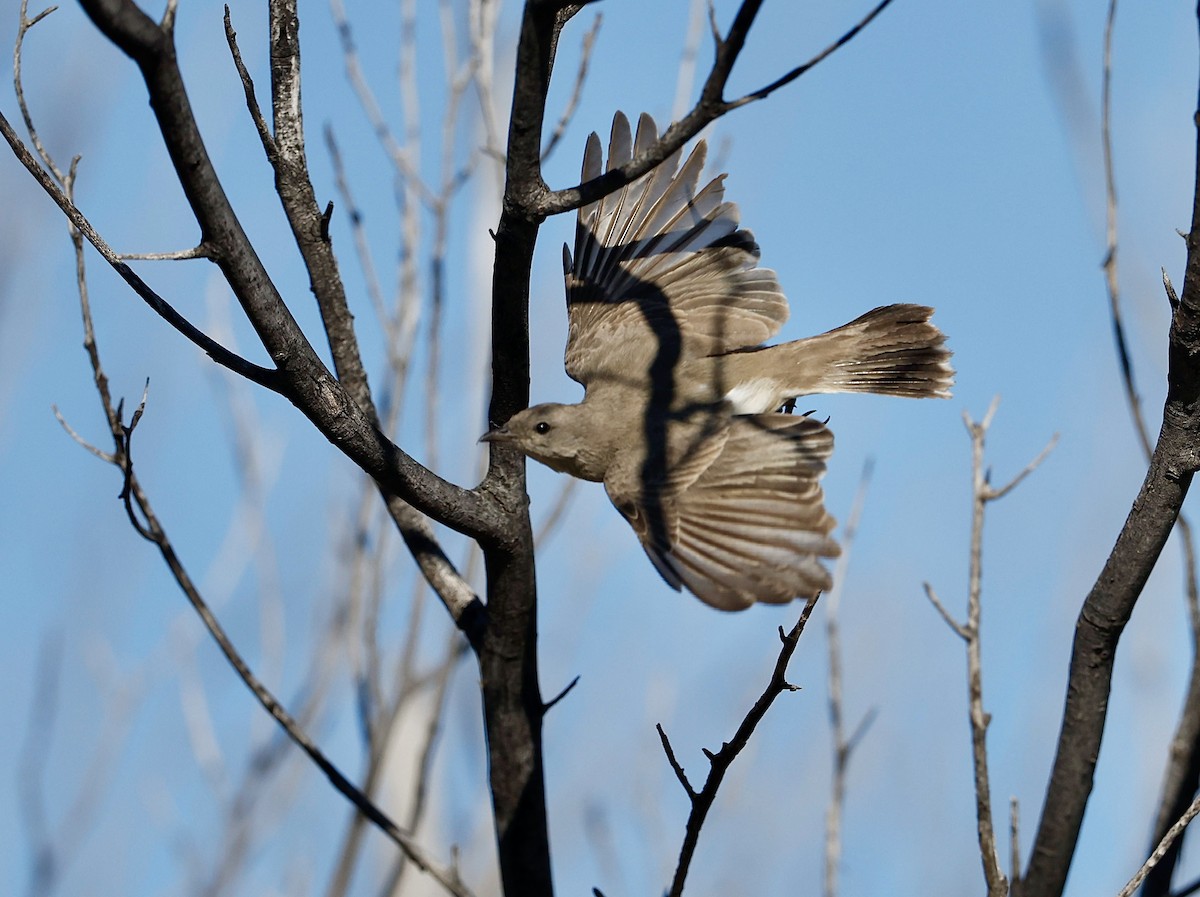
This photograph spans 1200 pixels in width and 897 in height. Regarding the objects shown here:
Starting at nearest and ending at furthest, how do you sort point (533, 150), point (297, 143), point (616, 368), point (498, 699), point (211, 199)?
point (211, 199) < point (533, 150) < point (297, 143) < point (498, 699) < point (616, 368)

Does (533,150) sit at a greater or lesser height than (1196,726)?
greater

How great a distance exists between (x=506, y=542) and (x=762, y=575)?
597 millimetres

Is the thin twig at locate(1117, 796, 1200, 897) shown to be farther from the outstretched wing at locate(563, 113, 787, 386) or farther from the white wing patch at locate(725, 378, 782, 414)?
the outstretched wing at locate(563, 113, 787, 386)

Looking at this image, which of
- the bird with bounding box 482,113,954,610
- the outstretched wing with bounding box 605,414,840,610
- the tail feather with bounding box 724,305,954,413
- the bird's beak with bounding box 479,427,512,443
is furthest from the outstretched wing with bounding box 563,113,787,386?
the bird's beak with bounding box 479,427,512,443

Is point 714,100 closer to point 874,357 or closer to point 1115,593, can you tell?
point 1115,593

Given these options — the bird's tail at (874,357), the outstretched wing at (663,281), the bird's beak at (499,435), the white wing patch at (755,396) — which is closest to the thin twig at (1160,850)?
the bird's beak at (499,435)

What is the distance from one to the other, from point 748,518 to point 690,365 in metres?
1.03

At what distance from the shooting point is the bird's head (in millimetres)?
3672

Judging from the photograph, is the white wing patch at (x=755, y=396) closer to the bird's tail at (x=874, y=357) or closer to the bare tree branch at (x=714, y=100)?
the bird's tail at (x=874, y=357)

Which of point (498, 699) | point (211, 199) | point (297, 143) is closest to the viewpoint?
point (211, 199)

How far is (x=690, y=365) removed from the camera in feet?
13.8

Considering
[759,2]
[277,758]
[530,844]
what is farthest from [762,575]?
[277,758]

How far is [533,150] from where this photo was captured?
2.31 metres

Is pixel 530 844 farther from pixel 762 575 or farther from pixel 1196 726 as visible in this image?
pixel 1196 726
